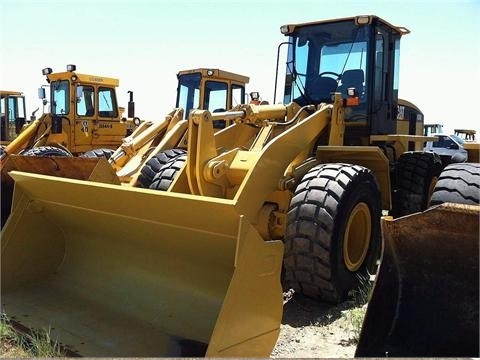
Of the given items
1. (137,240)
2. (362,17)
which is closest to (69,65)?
(362,17)

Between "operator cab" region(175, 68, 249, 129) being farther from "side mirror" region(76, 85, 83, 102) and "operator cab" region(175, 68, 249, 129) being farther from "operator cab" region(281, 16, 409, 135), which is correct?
"operator cab" region(281, 16, 409, 135)

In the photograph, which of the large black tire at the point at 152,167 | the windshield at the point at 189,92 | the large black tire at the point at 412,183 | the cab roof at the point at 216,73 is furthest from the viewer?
the windshield at the point at 189,92

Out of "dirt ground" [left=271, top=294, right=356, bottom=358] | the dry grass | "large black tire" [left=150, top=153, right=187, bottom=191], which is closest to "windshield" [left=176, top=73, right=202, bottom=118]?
"large black tire" [left=150, top=153, right=187, bottom=191]

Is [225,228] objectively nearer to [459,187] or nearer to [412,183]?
[459,187]

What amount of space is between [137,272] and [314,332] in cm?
143

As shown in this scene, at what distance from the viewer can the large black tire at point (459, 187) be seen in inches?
170

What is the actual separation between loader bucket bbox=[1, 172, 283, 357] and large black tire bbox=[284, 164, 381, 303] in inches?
36.6

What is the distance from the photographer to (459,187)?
436 cm

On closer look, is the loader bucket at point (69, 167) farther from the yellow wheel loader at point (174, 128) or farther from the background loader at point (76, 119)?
the background loader at point (76, 119)

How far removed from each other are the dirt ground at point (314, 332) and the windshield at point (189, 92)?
20.2ft

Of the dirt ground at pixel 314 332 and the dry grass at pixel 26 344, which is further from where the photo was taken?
the dirt ground at pixel 314 332

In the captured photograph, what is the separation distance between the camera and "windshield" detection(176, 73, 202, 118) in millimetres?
10023

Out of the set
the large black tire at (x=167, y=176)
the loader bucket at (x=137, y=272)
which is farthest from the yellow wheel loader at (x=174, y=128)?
the loader bucket at (x=137, y=272)

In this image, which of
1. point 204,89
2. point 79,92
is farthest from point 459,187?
point 79,92
